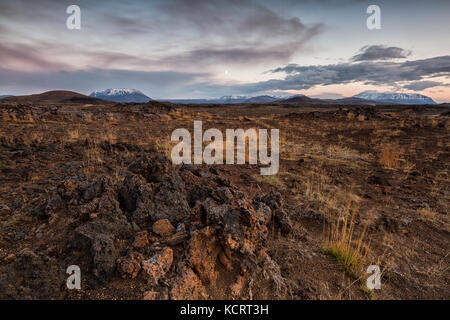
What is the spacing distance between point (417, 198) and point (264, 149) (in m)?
6.66

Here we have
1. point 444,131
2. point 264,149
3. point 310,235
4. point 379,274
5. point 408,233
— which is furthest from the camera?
point 444,131

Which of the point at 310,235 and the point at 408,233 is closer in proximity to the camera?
the point at 310,235

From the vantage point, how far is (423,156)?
10.6 meters

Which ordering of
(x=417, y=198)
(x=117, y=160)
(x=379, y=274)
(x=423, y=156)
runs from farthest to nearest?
(x=423, y=156)
(x=117, y=160)
(x=417, y=198)
(x=379, y=274)

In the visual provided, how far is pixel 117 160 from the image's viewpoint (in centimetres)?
694
